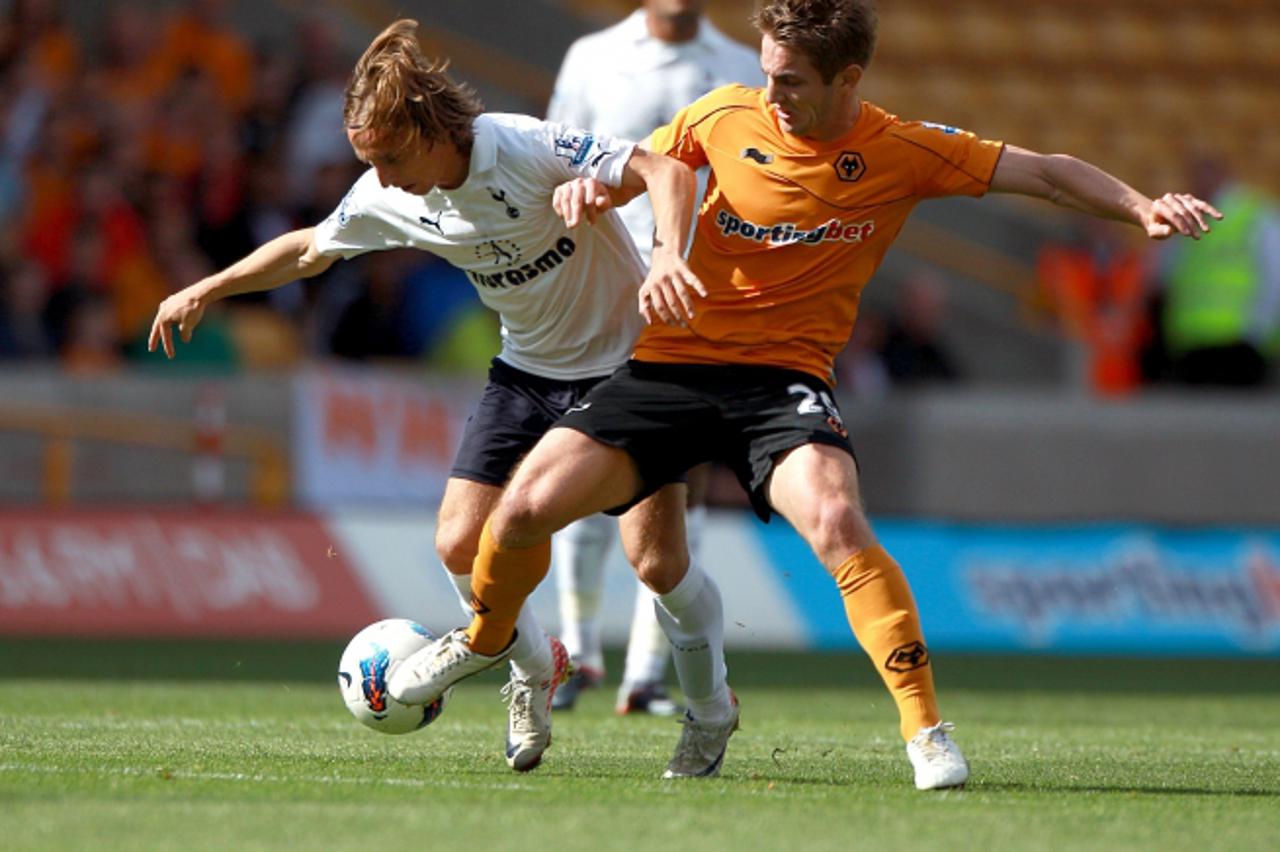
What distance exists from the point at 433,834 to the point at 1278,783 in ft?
8.59

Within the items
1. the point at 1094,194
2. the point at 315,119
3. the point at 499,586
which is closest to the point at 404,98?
the point at 499,586

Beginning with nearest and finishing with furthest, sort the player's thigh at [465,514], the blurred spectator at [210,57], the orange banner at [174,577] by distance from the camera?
the player's thigh at [465,514]
the orange banner at [174,577]
the blurred spectator at [210,57]

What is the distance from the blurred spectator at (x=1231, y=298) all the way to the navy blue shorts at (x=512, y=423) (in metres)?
8.85

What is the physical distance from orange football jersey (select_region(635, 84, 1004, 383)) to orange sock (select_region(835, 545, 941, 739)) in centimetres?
61

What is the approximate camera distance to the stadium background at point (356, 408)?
12.2 metres

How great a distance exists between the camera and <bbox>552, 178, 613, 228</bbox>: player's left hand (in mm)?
5551

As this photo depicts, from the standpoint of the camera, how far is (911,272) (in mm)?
16188

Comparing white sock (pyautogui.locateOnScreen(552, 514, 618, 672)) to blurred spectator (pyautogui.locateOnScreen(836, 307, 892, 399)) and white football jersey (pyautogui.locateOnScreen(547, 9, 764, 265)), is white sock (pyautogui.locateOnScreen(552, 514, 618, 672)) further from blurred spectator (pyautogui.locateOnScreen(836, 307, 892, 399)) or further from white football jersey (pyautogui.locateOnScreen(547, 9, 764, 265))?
blurred spectator (pyautogui.locateOnScreen(836, 307, 892, 399))

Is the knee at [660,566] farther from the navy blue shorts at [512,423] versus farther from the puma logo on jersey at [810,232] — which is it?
the puma logo on jersey at [810,232]

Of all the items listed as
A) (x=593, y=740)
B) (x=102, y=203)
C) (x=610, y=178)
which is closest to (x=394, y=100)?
(x=610, y=178)

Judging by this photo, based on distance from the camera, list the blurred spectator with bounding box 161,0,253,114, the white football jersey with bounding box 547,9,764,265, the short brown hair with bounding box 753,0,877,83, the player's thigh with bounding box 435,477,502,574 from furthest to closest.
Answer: the blurred spectator with bounding box 161,0,253,114 → the white football jersey with bounding box 547,9,764,265 → the player's thigh with bounding box 435,477,502,574 → the short brown hair with bounding box 753,0,877,83

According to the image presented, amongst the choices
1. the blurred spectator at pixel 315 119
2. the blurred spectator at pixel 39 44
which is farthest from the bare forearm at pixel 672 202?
the blurred spectator at pixel 39 44

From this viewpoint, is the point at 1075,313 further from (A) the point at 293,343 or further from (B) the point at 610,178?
(B) the point at 610,178

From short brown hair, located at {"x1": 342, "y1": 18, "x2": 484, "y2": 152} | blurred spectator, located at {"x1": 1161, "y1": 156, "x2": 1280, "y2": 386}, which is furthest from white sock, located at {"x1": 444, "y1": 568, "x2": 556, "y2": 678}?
blurred spectator, located at {"x1": 1161, "y1": 156, "x2": 1280, "y2": 386}
